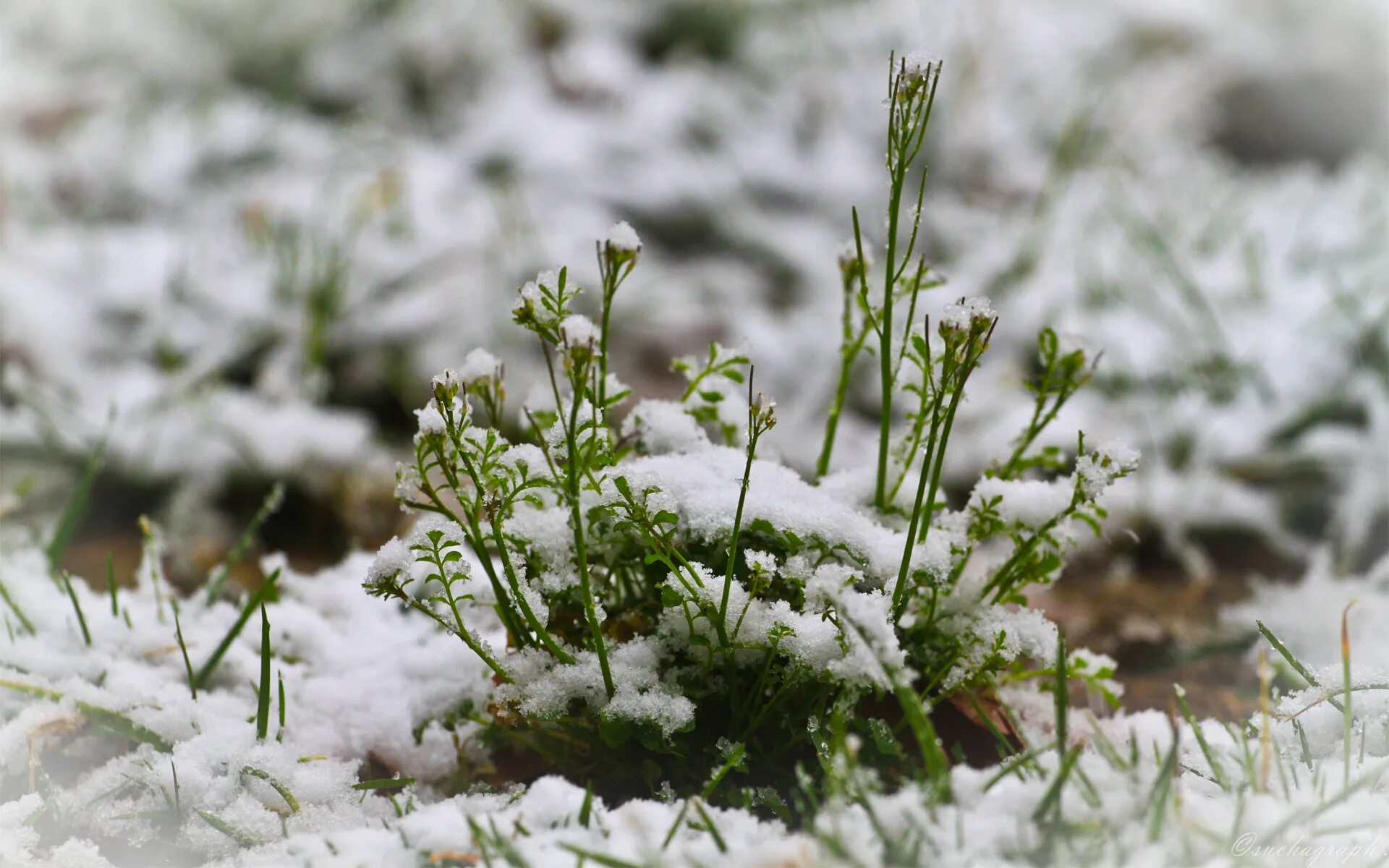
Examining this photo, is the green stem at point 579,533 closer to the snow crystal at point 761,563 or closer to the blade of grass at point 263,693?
the snow crystal at point 761,563

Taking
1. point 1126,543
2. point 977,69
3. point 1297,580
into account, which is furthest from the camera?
point 977,69

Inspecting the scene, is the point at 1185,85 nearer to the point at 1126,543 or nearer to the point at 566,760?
the point at 1126,543

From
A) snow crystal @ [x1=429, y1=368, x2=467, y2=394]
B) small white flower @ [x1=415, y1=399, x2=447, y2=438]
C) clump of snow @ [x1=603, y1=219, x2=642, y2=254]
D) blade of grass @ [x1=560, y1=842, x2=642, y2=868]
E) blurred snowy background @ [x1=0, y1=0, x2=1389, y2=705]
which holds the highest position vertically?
blurred snowy background @ [x1=0, y1=0, x2=1389, y2=705]

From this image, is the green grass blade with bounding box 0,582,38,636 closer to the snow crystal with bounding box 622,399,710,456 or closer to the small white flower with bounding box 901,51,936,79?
the snow crystal with bounding box 622,399,710,456

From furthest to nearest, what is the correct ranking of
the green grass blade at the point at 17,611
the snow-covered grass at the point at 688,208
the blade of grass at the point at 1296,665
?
the snow-covered grass at the point at 688,208 < the green grass blade at the point at 17,611 < the blade of grass at the point at 1296,665

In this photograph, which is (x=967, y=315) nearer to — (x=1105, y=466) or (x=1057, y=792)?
(x=1105, y=466)

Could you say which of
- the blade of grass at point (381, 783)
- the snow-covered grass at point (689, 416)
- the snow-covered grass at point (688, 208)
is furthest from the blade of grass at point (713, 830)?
the snow-covered grass at point (688, 208)

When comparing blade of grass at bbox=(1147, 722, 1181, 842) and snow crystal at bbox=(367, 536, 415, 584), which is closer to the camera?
blade of grass at bbox=(1147, 722, 1181, 842)

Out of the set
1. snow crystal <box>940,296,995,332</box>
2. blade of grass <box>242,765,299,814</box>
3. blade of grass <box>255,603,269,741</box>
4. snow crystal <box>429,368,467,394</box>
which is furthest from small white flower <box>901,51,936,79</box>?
blade of grass <box>242,765,299,814</box>

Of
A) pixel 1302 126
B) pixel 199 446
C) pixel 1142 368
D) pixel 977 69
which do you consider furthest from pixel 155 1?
pixel 1302 126
